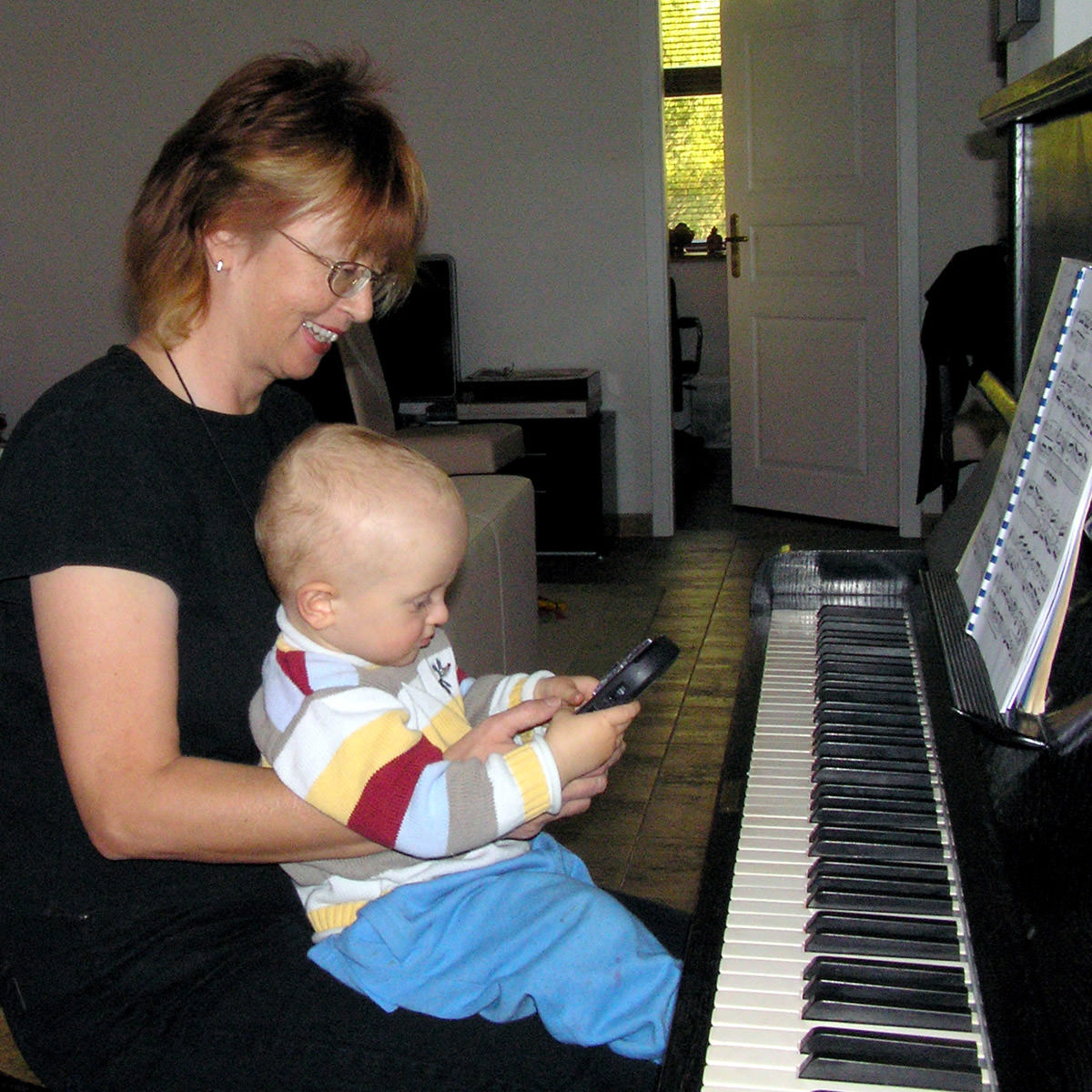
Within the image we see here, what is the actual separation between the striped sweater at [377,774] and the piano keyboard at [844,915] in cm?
20

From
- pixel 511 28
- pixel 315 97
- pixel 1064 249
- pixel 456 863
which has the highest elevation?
pixel 511 28

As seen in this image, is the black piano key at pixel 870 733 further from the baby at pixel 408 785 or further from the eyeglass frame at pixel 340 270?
the eyeglass frame at pixel 340 270

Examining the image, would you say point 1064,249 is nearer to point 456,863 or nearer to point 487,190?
point 456,863

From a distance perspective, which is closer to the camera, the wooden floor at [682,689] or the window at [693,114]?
the wooden floor at [682,689]

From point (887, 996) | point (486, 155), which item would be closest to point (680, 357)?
point (486, 155)

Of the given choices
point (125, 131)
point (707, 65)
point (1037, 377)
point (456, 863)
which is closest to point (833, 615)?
point (1037, 377)

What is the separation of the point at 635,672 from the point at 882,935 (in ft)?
1.08

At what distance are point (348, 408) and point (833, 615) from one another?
260 cm

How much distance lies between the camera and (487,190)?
5168mm

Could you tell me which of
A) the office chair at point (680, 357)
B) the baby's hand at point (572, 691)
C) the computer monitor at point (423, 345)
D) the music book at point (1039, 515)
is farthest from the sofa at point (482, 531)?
the office chair at point (680, 357)

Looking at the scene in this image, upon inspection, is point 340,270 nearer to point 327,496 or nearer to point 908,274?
point 327,496

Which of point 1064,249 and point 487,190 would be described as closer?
point 1064,249

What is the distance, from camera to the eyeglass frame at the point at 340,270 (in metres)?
1.20

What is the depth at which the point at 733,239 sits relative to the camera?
17.5ft
